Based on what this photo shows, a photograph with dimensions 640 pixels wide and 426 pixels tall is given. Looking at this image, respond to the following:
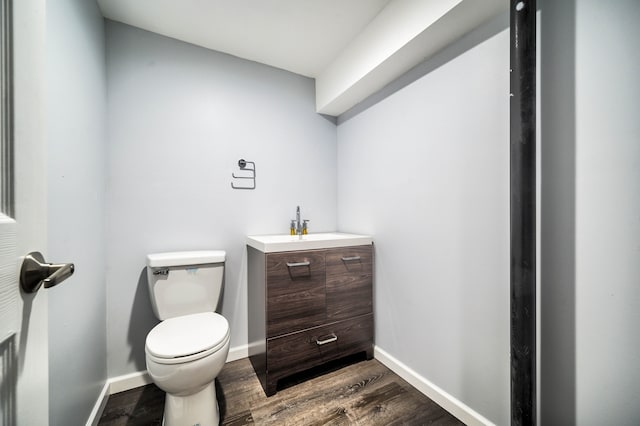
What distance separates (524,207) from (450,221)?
42cm

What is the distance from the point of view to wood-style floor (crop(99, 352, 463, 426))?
1.30 m

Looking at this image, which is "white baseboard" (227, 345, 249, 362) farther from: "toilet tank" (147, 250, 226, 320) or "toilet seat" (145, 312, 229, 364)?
"toilet seat" (145, 312, 229, 364)

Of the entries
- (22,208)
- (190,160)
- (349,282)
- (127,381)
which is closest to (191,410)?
(127,381)

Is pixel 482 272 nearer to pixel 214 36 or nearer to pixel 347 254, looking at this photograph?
pixel 347 254

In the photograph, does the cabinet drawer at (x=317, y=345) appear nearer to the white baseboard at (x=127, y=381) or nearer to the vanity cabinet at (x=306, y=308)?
the vanity cabinet at (x=306, y=308)

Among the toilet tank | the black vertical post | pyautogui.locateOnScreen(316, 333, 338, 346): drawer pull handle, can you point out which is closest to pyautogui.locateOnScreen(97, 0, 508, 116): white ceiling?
the black vertical post

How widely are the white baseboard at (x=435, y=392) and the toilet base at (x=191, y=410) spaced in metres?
1.09

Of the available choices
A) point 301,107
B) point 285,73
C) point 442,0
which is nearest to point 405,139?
point 442,0

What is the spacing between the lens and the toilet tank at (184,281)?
1489mm

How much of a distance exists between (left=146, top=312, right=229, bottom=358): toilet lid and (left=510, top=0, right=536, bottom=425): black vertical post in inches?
49.0

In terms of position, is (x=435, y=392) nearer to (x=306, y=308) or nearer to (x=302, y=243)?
(x=306, y=308)

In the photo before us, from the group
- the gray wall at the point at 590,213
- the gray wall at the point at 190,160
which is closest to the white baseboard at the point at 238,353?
the gray wall at the point at 190,160

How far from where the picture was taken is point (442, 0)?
45.2 inches

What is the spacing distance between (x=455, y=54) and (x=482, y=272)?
3.66ft
